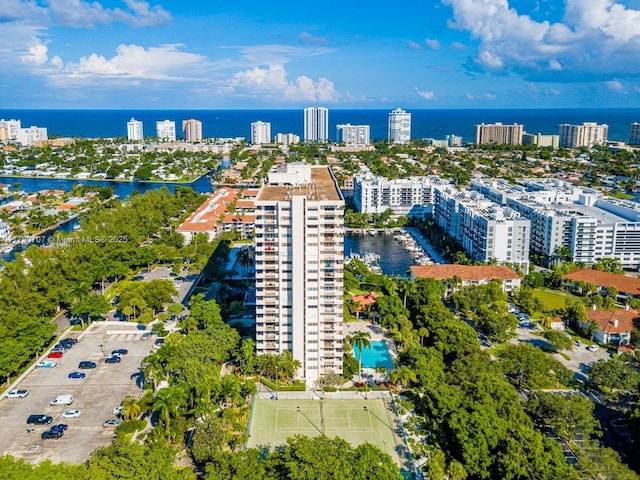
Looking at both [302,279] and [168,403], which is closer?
[168,403]

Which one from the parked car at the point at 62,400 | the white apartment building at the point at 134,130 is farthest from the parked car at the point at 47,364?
the white apartment building at the point at 134,130

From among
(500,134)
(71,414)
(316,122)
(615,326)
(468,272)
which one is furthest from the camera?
(316,122)

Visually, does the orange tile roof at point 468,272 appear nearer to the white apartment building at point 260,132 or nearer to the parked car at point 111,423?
the parked car at point 111,423

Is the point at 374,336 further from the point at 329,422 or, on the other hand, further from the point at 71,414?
the point at 71,414

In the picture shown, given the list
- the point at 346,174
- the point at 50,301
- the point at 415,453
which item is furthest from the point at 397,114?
the point at 415,453

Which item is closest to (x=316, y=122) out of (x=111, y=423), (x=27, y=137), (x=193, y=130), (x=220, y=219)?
(x=193, y=130)

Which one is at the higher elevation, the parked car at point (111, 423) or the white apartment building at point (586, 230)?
the white apartment building at point (586, 230)

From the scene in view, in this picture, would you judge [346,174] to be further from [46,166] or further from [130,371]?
[130,371]

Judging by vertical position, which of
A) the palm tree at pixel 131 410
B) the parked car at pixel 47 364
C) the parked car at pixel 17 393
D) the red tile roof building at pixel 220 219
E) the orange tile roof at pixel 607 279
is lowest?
the parked car at pixel 17 393
